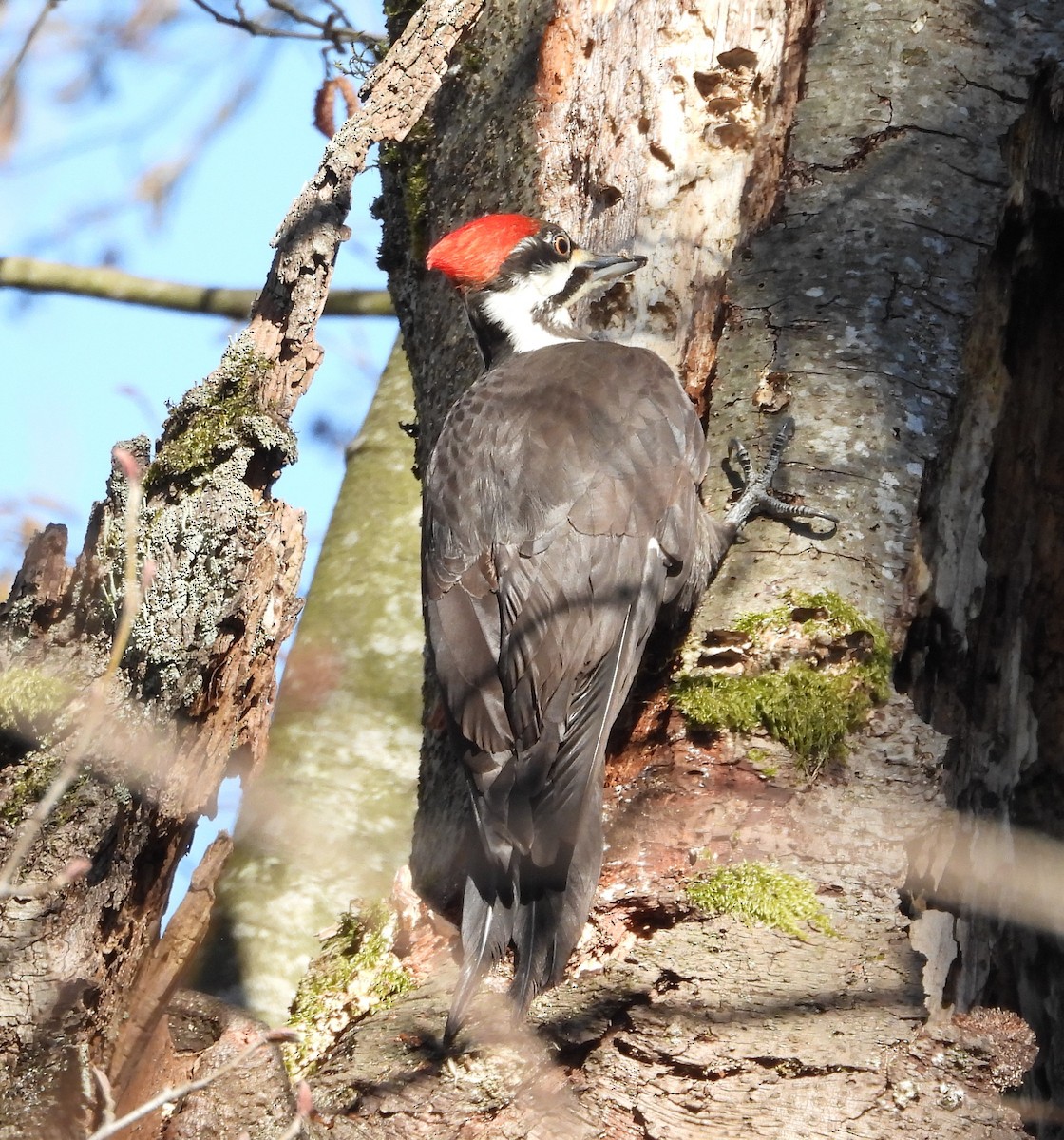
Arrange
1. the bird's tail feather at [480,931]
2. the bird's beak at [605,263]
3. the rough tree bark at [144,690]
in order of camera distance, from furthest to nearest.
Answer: the bird's beak at [605,263] → the bird's tail feather at [480,931] → the rough tree bark at [144,690]

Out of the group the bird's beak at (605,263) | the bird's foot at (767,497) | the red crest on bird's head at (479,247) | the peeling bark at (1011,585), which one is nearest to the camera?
the bird's foot at (767,497)

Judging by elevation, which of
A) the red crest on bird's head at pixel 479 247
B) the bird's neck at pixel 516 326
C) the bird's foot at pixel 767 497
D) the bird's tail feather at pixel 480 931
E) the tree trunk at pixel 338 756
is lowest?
the tree trunk at pixel 338 756

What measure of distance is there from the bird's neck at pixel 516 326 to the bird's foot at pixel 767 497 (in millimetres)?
1092

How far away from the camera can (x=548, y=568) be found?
2887 mm

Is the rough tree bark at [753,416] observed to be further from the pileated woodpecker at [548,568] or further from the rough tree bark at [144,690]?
the rough tree bark at [144,690]

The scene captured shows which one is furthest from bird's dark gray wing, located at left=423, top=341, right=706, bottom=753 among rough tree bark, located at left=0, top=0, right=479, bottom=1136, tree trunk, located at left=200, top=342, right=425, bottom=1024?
tree trunk, located at left=200, top=342, right=425, bottom=1024

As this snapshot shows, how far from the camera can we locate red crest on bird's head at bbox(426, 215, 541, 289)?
3266 millimetres

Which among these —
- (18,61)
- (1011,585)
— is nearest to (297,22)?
(18,61)

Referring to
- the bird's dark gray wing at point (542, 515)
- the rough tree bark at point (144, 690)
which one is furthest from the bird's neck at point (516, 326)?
the rough tree bark at point (144, 690)

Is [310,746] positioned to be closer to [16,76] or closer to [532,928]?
[532,928]

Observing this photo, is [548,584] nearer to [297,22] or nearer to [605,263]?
[605,263]

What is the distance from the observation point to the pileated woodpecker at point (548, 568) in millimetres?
2463

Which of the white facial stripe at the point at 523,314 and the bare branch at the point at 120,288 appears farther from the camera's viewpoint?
the bare branch at the point at 120,288

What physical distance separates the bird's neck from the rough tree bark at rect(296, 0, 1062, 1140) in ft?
1.03
